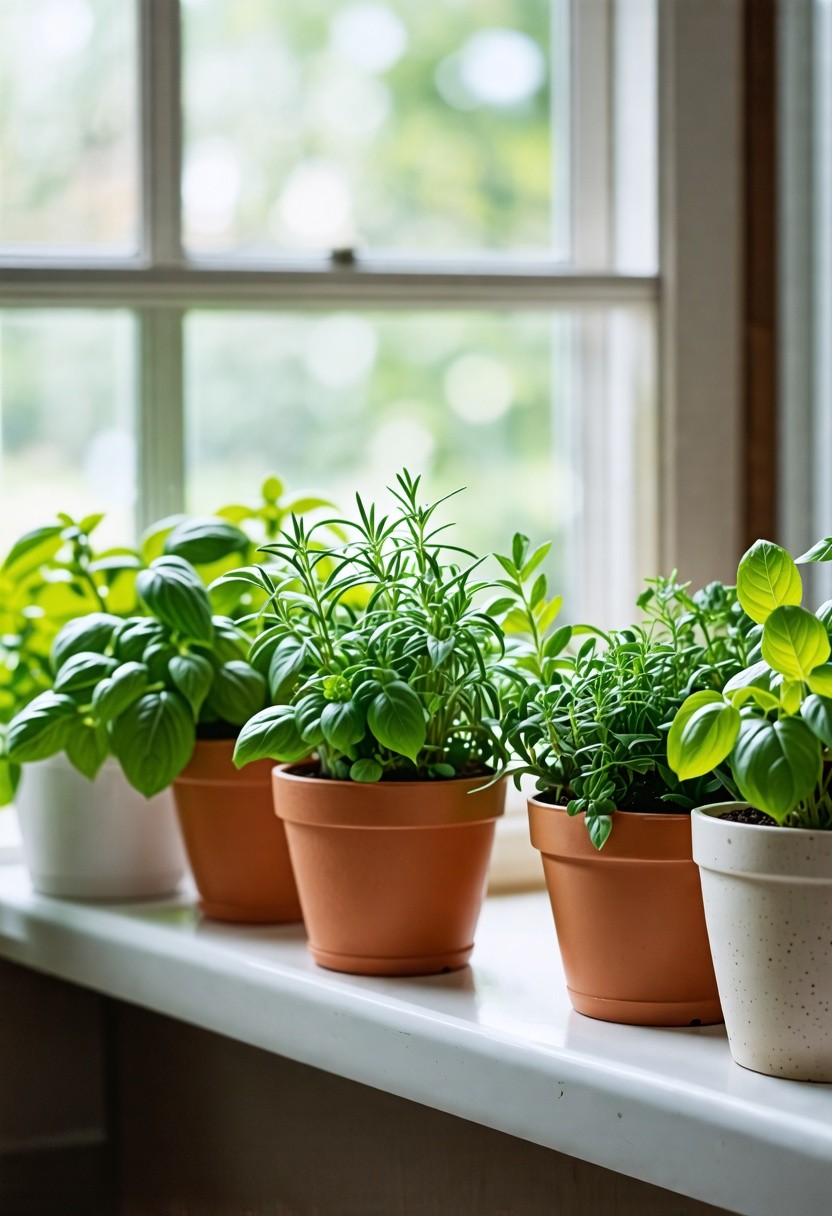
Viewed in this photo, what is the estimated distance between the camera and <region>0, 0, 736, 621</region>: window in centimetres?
143

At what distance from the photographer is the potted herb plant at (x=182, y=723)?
1114 mm

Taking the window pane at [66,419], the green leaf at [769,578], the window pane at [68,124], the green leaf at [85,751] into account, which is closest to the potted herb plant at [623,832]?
the green leaf at [769,578]

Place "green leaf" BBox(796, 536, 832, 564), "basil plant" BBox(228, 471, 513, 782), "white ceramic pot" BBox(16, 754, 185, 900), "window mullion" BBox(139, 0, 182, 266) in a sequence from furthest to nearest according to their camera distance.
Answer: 1. "window mullion" BBox(139, 0, 182, 266)
2. "white ceramic pot" BBox(16, 754, 185, 900)
3. "basil plant" BBox(228, 471, 513, 782)
4. "green leaf" BBox(796, 536, 832, 564)

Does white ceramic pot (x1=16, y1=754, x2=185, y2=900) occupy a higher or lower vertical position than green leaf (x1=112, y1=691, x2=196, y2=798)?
lower

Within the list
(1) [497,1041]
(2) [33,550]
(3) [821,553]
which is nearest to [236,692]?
(2) [33,550]

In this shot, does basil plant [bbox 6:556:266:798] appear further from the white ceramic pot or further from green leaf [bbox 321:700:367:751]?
green leaf [bbox 321:700:367:751]

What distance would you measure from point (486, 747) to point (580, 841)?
0.52ft

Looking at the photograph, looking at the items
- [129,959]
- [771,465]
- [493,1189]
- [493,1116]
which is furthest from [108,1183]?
[771,465]

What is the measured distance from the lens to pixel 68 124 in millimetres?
1434

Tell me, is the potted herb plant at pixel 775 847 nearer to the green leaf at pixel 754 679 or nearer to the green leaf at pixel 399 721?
the green leaf at pixel 754 679

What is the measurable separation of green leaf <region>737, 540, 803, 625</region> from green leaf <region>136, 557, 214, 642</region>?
47 centimetres

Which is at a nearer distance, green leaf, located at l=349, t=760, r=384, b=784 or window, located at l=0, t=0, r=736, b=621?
green leaf, located at l=349, t=760, r=384, b=784

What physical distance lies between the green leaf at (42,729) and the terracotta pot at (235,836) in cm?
10

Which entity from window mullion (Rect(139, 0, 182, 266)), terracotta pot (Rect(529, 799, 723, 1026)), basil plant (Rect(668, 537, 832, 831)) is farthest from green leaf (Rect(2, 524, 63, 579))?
basil plant (Rect(668, 537, 832, 831))
